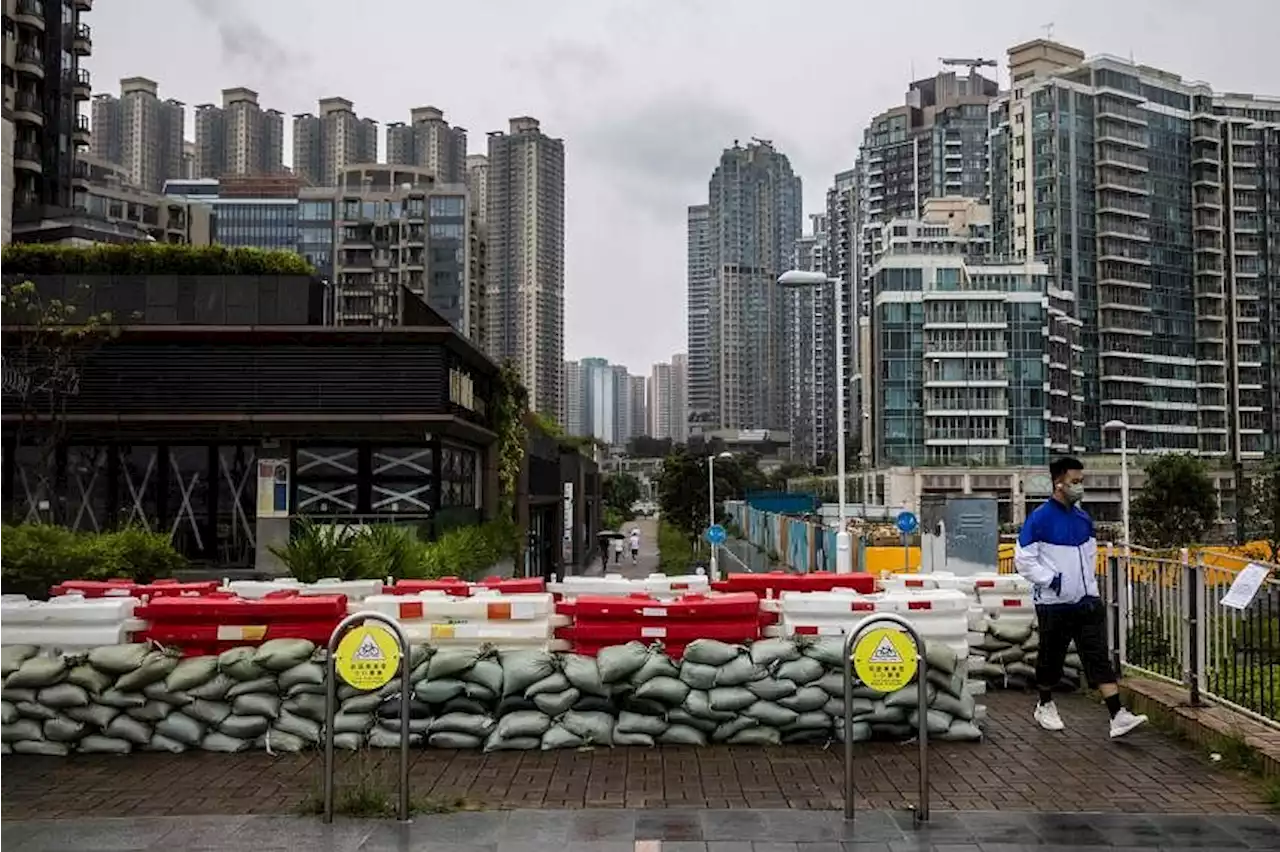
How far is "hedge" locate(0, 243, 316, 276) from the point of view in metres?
23.0

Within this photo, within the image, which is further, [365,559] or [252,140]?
[252,140]

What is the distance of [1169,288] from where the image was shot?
116500 millimetres

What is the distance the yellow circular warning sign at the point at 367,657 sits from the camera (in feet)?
22.1

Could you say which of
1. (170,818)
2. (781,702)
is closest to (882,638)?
(781,702)

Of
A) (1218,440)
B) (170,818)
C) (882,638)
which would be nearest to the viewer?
(170,818)

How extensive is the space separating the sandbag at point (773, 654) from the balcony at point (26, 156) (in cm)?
6112

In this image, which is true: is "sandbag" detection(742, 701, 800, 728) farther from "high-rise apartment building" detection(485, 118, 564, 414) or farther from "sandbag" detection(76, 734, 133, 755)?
"high-rise apartment building" detection(485, 118, 564, 414)

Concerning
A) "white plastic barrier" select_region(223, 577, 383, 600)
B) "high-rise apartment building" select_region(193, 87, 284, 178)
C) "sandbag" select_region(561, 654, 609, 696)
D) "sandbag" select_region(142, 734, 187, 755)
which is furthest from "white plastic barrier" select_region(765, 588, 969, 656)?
"high-rise apartment building" select_region(193, 87, 284, 178)

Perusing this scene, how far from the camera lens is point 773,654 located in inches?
320

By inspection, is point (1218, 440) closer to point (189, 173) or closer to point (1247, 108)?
point (1247, 108)

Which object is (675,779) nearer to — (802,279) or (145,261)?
(802,279)

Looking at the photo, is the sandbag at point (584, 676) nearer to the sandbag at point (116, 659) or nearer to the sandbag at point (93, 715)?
the sandbag at point (116, 659)

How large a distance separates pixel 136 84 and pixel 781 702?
18947 centimetres

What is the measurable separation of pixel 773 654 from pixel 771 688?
22cm
